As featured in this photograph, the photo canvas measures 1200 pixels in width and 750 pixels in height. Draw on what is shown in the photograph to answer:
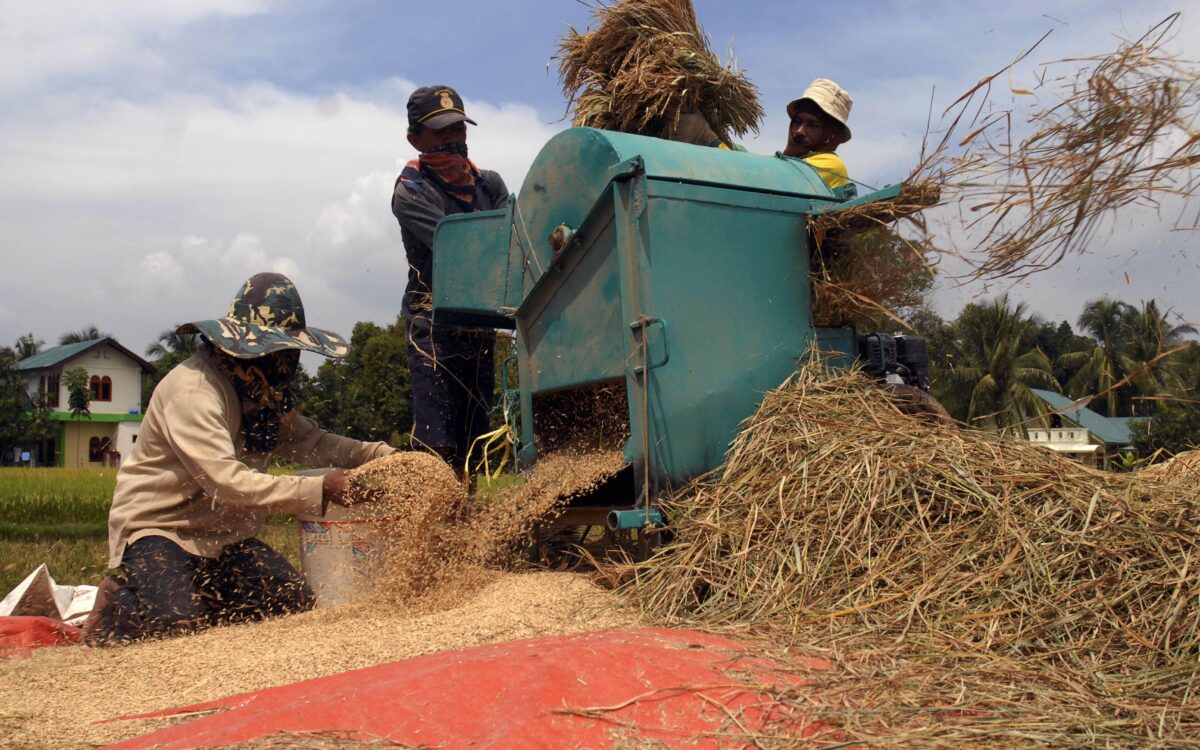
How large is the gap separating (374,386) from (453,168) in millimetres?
31319

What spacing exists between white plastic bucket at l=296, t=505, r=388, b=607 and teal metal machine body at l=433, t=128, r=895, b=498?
1.07 m

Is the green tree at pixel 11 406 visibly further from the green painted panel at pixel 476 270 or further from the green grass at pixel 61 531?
the green painted panel at pixel 476 270

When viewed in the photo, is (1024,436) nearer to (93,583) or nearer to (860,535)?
(860,535)

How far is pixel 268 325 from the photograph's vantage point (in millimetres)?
4324

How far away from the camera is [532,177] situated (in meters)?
4.53

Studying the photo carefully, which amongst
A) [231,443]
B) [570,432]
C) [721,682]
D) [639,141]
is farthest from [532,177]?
[721,682]

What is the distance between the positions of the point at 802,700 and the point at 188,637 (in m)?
2.61

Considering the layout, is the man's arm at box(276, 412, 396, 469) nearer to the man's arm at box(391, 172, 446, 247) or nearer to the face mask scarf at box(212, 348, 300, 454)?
the face mask scarf at box(212, 348, 300, 454)

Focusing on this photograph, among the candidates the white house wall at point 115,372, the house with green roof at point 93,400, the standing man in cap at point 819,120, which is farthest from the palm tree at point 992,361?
the white house wall at point 115,372

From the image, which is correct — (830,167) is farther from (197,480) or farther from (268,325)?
(197,480)

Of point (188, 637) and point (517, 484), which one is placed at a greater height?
point (517, 484)

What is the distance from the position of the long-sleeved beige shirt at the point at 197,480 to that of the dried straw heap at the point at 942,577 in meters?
1.51

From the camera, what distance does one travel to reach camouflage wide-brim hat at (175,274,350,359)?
13.4 ft

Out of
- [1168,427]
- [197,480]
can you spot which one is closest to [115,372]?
[1168,427]
